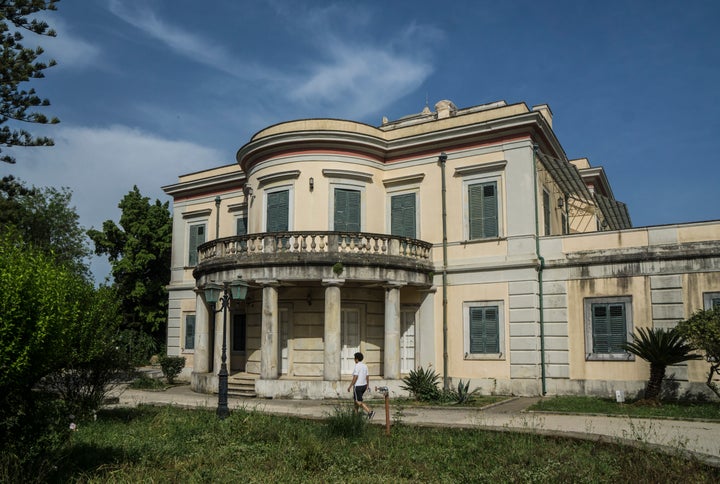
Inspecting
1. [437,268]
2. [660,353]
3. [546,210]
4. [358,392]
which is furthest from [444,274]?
[358,392]

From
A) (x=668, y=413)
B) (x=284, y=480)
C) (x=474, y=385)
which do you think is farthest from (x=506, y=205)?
(x=284, y=480)

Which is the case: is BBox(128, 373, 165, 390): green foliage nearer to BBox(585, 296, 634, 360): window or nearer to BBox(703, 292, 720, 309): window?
BBox(585, 296, 634, 360): window

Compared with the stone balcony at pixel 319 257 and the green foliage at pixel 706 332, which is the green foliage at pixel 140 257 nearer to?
the stone balcony at pixel 319 257

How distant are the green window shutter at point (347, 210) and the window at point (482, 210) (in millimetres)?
3982

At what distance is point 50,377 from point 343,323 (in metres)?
9.90

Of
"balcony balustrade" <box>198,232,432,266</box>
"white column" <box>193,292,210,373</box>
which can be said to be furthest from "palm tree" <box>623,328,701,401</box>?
"white column" <box>193,292,210,373</box>

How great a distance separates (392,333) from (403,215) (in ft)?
16.0

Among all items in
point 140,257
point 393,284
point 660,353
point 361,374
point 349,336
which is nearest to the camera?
point 361,374

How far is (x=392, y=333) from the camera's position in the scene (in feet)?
63.6

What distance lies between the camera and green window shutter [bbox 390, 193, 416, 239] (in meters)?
22.2

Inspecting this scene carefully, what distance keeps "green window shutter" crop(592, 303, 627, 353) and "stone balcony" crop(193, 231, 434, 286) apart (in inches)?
215

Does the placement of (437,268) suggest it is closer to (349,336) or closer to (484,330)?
(484,330)

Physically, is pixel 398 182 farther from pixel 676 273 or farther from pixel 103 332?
pixel 103 332

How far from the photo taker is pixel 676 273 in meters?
17.7
